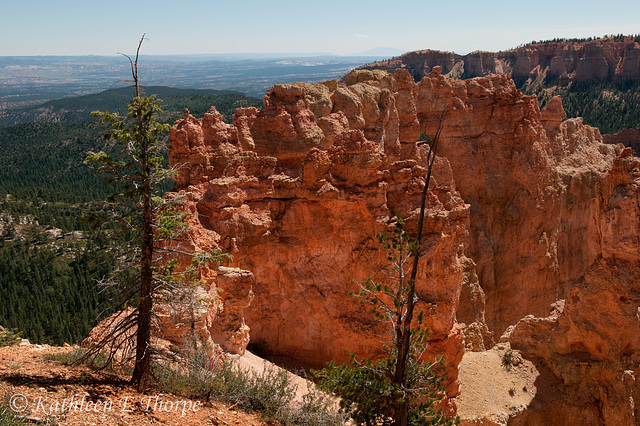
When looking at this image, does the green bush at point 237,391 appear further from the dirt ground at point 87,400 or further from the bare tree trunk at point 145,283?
the bare tree trunk at point 145,283

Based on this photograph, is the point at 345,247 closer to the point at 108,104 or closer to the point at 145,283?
the point at 145,283

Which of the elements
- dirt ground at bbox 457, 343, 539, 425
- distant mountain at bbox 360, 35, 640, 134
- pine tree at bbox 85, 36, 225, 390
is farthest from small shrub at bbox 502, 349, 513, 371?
distant mountain at bbox 360, 35, 640, 134

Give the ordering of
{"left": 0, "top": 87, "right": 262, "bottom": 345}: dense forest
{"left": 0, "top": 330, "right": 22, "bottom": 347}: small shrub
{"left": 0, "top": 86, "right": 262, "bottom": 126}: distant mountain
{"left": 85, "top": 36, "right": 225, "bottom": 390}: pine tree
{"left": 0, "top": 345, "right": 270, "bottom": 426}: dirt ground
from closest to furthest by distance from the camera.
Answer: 1. {"left": 0, "top": 345, "right": 270, "bottom": 426}: dirt ground
2. {"left": 85, "top": 36, "right": 225, "bottom": 390}: pine tree
3. {"left": 0, "top": 330, "right": 22, "bottom": 347}: small shrub
4. {"left": 0, "top": 87, "right": 262, "bottom": 345}: dense forest
5. {"left": 0, "top": 86, "right": 262, "bottom": 126}: distant mountain

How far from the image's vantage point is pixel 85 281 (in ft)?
148

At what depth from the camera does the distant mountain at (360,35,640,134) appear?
80125 millimetres

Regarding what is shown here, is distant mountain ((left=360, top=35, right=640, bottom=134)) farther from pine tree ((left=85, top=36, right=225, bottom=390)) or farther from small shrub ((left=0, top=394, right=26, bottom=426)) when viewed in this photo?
small shrub ((left=0, top=394, right=26, bottom=426))

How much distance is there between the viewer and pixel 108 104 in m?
132

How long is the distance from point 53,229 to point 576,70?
87.8m

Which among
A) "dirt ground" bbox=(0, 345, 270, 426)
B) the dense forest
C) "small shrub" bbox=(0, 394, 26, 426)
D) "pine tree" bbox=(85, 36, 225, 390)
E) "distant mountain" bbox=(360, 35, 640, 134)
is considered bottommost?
the dense forest

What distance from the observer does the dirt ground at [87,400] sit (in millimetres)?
7848

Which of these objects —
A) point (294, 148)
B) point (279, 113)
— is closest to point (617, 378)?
point (294, 148)

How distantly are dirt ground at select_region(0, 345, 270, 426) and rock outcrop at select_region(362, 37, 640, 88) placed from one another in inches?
3153

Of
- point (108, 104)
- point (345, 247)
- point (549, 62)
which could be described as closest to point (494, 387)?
point (345, 247)

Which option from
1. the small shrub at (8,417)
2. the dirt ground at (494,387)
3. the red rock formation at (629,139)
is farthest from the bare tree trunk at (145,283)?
the red rock formation at (629,139)
